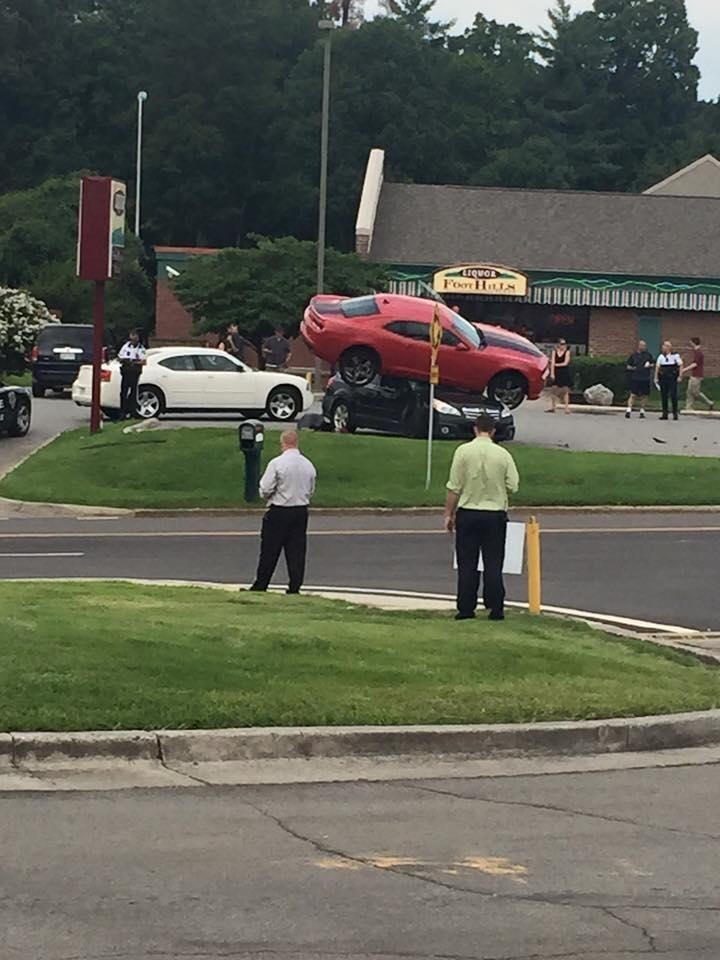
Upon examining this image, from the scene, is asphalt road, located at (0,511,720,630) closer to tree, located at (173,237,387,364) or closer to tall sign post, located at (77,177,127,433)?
tall sign post, located at (77,177,127,433)

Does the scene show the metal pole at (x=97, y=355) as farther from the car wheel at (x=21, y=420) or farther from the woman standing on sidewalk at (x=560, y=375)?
the woman standing on sidewalk at (x=560, y=375)

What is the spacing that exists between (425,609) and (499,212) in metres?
45.4

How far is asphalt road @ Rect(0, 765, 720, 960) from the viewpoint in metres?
5.87

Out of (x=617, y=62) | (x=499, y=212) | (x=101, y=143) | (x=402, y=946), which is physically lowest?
(x=402, y=946)

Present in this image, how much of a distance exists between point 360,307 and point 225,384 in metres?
3.04

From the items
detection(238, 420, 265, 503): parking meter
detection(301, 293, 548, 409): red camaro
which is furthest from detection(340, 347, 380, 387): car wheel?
detection(238, 420, 265, 503): parking meter

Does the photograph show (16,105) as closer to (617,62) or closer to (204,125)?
(204,125)

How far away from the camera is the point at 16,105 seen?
9150cm

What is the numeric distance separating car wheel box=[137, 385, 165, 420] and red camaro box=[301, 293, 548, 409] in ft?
10.4

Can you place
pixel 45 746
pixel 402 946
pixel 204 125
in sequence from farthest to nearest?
pixel 204 125
pixel 45 746
pixel 402 946

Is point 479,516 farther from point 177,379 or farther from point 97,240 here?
point 177,379

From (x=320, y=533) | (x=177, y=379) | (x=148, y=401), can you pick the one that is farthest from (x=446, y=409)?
(x=320, y=533)

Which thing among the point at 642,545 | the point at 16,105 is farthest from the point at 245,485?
the point at 16,105

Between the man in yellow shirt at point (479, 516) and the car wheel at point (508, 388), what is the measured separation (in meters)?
18.1
